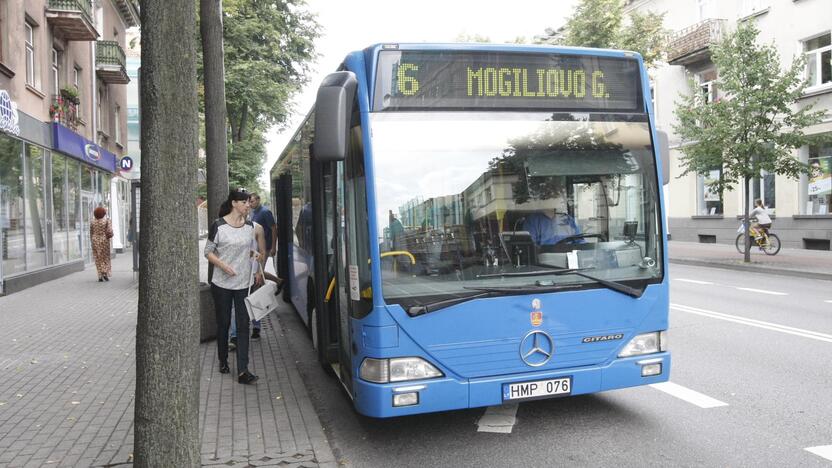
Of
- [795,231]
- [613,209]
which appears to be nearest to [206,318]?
[613,209]

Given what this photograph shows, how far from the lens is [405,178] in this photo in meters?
4.48

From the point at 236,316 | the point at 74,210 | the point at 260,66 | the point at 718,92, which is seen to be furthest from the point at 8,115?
the point at 718,92

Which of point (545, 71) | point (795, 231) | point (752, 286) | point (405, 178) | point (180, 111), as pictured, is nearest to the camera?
point (180, 111)

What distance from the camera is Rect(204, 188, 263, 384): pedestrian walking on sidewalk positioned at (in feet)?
21.1

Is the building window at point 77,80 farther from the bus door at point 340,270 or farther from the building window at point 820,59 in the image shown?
the building window at point 820,59

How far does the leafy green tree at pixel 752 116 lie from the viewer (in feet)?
57.6

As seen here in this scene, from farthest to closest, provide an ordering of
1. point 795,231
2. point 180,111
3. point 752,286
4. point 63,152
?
point 795,231 < point 63,152 < point 752,286 < point 180,111

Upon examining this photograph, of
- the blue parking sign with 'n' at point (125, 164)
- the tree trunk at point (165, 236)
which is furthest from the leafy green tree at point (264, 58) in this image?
the tree trunk at point (165, 236)

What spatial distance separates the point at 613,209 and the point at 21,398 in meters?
5.10

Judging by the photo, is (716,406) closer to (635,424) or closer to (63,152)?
(635,424)

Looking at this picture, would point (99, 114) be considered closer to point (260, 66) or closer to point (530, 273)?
point (260, 66)

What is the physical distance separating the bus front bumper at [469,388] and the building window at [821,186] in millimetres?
20540

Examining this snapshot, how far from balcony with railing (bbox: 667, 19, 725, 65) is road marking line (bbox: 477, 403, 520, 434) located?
954 inches

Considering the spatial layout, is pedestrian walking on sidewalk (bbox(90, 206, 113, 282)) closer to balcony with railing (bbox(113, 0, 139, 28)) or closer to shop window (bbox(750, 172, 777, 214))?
balcony with railing (bbox(113, 0, 139, 28))
